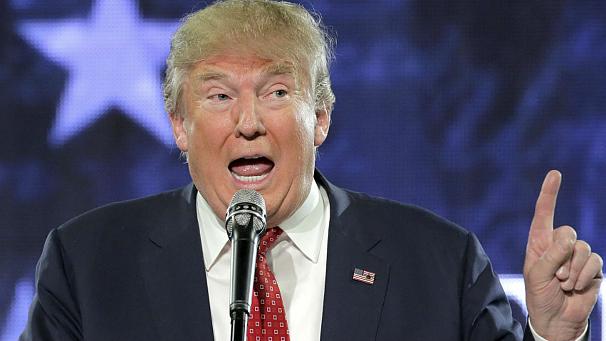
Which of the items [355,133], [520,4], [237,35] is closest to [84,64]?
[355,133]

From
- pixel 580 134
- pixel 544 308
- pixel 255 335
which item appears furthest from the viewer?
pixel 580 134

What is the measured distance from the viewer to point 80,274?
2.49 meters

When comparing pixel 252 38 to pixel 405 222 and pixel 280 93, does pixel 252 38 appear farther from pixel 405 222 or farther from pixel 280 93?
pixel 405 222

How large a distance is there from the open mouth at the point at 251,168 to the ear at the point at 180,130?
8.2 inches

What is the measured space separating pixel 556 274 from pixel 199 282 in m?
0.78

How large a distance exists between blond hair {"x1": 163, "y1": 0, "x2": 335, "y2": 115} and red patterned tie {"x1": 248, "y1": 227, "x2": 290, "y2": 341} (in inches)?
17.0

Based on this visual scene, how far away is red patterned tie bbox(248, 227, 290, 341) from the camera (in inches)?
92.5

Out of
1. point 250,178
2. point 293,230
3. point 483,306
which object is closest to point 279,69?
point 250,178

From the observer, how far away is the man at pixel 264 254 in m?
2.41

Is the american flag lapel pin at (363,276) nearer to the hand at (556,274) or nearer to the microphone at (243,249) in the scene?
the hand at (556,274)

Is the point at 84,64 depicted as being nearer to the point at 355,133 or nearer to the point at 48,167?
Answer: the point at 48,167

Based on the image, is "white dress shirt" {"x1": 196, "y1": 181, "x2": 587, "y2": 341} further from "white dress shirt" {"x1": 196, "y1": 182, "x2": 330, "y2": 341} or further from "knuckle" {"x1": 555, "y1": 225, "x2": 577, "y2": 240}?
"knuckle" {"x1": 555, "y1": 225, "x2": 577, "y2": 240}

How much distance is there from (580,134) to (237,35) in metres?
1.31

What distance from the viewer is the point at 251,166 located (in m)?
2.44
